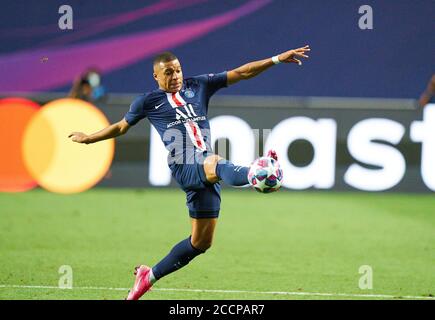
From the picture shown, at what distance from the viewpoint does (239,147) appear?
1230cm

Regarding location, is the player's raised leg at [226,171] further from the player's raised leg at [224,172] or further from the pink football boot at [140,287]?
the pink football boot at [140,287]

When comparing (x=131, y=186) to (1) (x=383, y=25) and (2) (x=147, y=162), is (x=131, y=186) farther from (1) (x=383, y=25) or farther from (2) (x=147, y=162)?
(1) (x=383, y=25)

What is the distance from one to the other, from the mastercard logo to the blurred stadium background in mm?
Answer: 20

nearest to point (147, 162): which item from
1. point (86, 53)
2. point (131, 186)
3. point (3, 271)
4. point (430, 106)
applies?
point (131, 186)

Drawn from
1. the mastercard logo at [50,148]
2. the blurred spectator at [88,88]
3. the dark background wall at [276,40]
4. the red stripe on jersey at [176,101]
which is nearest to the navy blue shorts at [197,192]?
the red stripe on jersey at [176,101]

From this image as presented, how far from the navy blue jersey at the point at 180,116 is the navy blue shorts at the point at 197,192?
10cm

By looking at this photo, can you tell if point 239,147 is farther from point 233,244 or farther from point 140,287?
point 140,287

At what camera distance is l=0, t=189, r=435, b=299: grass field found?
23.3 ft

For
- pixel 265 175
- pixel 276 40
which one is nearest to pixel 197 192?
pixel 265 175

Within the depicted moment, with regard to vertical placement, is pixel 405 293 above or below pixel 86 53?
below

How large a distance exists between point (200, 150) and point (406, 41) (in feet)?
Result: 27.3

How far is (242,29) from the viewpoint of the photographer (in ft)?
47.1

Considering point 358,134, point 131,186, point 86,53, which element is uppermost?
point 86,53

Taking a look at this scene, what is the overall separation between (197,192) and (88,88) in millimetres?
7434
